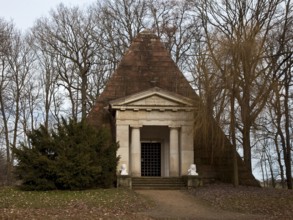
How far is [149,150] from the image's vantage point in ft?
91.8

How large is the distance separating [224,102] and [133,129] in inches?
251

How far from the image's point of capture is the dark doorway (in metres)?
27.8

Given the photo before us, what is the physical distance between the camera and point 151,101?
25.0 meters

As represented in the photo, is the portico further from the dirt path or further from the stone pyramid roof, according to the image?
the dirt path

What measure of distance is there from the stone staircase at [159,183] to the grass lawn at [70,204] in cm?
302

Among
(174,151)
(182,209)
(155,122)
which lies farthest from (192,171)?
(182,209)

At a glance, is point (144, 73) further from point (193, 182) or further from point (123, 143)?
point (193, 182)

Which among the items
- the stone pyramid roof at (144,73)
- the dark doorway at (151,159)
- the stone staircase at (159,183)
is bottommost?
the stone staircase at (159,183)

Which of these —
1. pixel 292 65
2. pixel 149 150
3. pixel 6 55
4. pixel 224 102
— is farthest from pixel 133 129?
pixel 6 55

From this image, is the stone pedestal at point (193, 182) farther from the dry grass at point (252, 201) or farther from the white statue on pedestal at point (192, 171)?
the dry grass at point (252, 201)

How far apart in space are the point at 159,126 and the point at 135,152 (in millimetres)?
2479

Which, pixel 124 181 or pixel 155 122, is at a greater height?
pixel 155 122

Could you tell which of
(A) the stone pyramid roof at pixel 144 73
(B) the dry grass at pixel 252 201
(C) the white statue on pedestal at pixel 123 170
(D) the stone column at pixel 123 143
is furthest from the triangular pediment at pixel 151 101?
(B) the dry grass at pixel 252 201

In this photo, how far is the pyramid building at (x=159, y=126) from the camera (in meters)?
24.8
